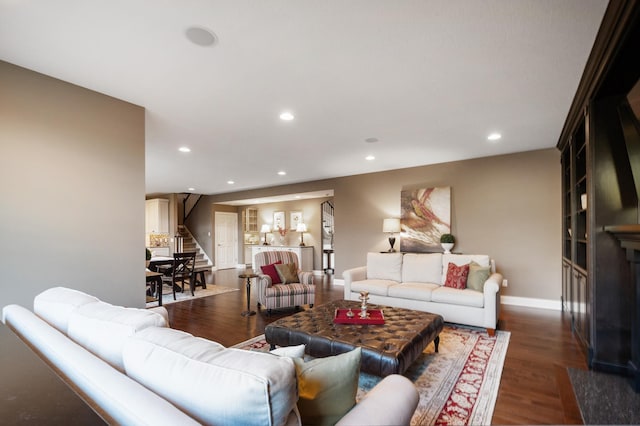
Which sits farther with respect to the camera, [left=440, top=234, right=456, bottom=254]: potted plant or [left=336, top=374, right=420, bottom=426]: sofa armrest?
[left=440, top=234, right=456, bottom=254]: potted plant

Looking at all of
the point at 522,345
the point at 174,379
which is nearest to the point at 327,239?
the point at 522,345

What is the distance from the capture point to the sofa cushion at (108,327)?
1093 millimetres

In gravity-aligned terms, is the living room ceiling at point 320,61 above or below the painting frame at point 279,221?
above

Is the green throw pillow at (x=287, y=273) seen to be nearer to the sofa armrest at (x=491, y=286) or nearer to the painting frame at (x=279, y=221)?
the sofa armrest at (x=491, y=286)

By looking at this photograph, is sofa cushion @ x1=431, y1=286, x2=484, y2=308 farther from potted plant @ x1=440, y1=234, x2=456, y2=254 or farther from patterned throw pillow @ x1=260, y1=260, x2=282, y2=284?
patterned throw pillow @ x1=260, y1=260, x2=282, y2=284

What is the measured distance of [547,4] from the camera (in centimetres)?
177

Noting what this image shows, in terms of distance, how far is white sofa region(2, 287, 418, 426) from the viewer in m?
0.73

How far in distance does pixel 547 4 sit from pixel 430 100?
130 cm

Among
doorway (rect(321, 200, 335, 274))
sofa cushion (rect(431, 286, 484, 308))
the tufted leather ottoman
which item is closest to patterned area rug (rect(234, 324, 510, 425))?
the tufted leather ottoman

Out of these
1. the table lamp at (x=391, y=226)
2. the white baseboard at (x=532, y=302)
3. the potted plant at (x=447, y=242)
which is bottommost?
the white baseboard at (x=532, y=302)

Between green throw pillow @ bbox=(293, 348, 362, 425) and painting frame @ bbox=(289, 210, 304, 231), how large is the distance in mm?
8744

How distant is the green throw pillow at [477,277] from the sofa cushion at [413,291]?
1.56 feet

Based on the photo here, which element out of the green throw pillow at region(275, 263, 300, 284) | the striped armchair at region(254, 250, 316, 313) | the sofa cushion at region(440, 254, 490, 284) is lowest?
the striped armchair at region(254, 250, 316, 313)

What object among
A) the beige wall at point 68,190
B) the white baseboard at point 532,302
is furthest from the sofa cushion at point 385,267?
the beige wall at point 68,190
